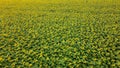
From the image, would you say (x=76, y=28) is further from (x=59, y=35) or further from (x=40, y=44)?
(x=40, y=44)

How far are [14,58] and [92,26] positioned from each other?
3.62 metres

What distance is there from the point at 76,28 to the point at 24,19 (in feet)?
10.6

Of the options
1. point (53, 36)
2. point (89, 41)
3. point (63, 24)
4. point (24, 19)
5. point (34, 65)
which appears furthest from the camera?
point (24, 19)

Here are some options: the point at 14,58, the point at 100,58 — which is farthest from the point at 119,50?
the point at 14,58

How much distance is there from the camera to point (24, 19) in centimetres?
899

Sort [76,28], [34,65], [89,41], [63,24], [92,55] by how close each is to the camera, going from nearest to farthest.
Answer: [34,65] < [92,55] < [89,41] < [76,28] < [63,24]

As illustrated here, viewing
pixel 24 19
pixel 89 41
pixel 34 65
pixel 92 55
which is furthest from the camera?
pixel 24 19

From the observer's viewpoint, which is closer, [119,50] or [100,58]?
[100,58]

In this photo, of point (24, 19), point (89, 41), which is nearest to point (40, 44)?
point (89, 41)

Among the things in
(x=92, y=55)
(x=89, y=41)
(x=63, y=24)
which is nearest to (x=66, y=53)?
(x=92, y=55)

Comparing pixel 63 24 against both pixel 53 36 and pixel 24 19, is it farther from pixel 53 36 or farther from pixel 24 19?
pixel 24 19

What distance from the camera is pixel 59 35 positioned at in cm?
642

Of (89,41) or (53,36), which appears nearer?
(89,41)

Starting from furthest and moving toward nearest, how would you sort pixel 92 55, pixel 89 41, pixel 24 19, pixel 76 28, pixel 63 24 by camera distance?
1. pixel 24 19
2. pixel 63 24
3. pixel 76 28
4. pixel 89 41
5. pixel 92 55
